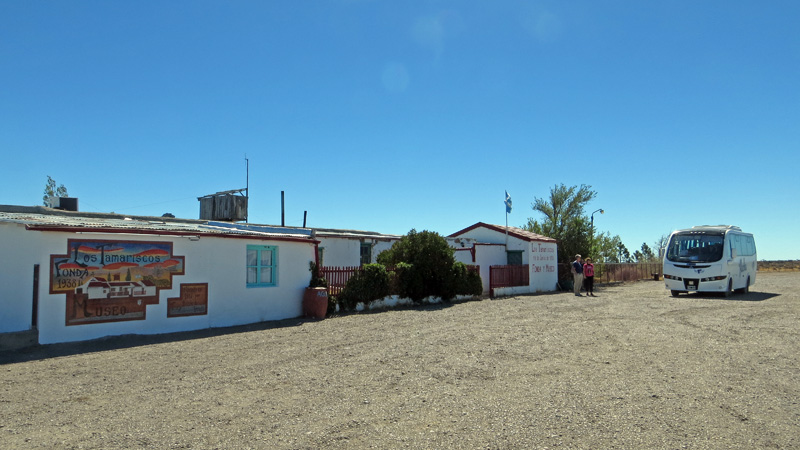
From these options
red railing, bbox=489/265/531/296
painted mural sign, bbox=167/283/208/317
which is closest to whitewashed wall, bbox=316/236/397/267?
red railing, bbox=489/265/531/296

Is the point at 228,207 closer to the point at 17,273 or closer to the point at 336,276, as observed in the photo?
the point at 336,276

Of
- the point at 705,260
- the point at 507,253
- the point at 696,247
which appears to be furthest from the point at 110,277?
the point at 696,247

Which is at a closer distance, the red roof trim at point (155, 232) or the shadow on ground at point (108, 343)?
the shadow on ground at point (108, 343)

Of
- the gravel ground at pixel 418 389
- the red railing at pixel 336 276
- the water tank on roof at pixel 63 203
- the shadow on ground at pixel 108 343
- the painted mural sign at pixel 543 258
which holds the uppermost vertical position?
the water tank on roof at pixel 63 203

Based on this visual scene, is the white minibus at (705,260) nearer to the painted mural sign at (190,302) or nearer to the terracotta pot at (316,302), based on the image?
the terracotta pot at (316,302)

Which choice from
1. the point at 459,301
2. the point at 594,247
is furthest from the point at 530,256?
the point at 594,247

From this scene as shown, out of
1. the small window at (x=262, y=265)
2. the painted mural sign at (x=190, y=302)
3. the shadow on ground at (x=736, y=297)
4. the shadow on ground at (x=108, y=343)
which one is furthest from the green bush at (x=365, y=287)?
the shadow on ground at (x=736, y=297)

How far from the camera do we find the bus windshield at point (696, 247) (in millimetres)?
19438

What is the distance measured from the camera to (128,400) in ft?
20.7

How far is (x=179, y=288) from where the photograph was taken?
11812mm

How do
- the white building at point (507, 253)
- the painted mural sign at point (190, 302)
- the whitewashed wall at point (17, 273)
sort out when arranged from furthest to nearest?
the white building at point (507, 253) < the painted mural sign at point (190, 302) < the whitewashed wall at point (17, 273)

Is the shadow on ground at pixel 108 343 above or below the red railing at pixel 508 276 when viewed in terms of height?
below

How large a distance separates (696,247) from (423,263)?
10.5 m

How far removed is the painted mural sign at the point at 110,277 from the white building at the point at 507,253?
13.3 metres
